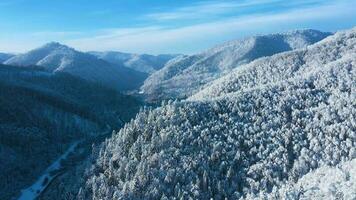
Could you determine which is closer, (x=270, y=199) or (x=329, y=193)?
(x=329, y=193)

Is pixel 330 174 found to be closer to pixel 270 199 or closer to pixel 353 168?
pixel 353 168

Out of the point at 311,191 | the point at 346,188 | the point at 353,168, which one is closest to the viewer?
the point at 346,188

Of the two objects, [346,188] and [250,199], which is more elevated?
[346,188]

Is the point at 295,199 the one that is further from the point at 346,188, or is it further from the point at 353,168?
the point at 353,168

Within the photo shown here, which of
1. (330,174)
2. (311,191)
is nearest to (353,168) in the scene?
(330,174)

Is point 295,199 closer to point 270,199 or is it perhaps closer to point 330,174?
point 270,199

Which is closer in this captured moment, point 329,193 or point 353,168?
point 329,193

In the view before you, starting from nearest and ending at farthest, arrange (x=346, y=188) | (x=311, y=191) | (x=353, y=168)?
(x=346, y=188) → (x=311, y=191) → (x=353, y=168)

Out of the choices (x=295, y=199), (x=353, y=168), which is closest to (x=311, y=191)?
(x=295, y=199)
